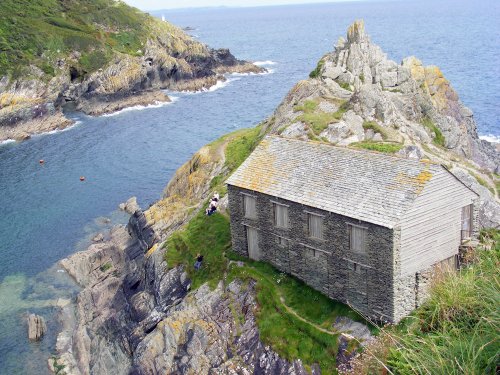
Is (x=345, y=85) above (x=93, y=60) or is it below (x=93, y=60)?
above

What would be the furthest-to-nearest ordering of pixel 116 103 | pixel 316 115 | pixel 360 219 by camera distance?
pixel 116 103 < pixel 316 115 < pixel 360 219

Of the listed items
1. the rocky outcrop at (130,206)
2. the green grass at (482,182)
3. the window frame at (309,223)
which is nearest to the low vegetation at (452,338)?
the window frame at (309,223)

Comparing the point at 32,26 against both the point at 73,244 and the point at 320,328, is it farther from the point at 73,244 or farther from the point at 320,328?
the point at 320,328

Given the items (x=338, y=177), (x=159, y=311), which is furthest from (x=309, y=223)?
(x=159, y=311)

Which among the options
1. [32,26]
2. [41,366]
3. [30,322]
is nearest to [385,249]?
[41,366]

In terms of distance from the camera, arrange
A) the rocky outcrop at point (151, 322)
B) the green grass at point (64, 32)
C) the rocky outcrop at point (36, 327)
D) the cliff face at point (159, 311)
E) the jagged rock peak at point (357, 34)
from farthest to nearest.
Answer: the green grass at point (64, 32)
the jagged rock peak at point (357, 34)
the rocky outcrop at point (36, 327)
the cliff face at point (159, 311)
the rocky outcrop at point (151, 322)

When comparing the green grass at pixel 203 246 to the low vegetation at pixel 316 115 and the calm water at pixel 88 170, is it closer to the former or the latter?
the low vegetation at pixel 316 115

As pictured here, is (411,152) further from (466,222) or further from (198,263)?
(198,263)
